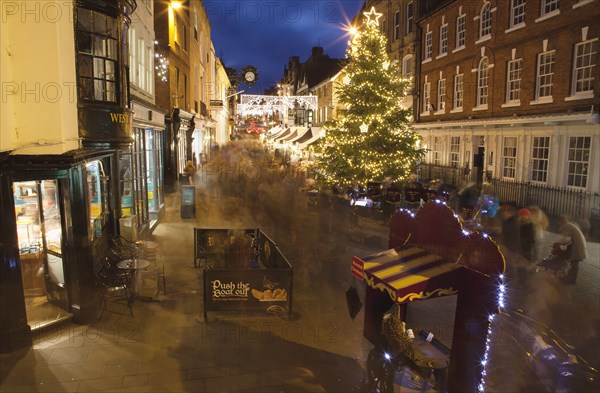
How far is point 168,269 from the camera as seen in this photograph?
10.7 meters

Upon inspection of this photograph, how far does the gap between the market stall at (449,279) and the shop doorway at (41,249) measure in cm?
528

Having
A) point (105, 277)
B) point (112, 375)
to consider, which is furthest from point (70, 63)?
point (112, 375)

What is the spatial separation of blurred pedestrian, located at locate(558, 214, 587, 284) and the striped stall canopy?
5.90 metres

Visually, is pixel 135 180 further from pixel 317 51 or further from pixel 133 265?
pixel 317 51

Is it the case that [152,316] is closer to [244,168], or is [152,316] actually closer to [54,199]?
[54,199]

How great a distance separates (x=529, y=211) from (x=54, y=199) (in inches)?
387

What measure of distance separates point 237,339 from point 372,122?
41.9ft

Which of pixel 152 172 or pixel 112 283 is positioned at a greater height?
pixel 152 172

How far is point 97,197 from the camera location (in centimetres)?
945

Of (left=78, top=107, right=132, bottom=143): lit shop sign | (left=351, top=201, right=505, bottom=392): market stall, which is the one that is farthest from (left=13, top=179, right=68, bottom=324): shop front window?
(left=351, top=201, right=505, bottom=392): market stall

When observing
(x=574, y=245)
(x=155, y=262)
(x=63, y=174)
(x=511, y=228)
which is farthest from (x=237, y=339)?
(x=511, y=228)

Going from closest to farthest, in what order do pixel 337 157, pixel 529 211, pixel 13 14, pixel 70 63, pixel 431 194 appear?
1. pixel 13 14
2. pixel 70 63
3. pixel 529 211
4. pixel 431 194
5. pixel 337 157

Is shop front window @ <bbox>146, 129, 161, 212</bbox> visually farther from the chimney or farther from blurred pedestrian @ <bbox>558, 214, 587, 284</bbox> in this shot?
the chimney

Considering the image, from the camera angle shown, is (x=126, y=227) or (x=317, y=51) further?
(x=317, y=51)
